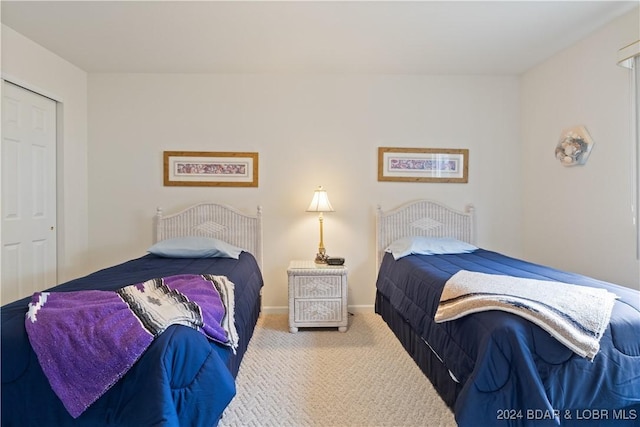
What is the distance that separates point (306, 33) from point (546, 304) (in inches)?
93.6

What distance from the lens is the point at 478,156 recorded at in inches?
141

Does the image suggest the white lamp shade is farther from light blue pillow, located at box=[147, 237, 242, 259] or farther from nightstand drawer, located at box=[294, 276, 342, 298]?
light blue pillow, located at box=[147, 237, 242, 259]

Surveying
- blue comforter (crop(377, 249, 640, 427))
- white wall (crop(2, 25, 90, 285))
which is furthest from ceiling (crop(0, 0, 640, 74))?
blue comforter (crop(377, 249, 640, 427))

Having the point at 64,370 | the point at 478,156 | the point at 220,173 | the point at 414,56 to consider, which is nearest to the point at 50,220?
the point at 220,173

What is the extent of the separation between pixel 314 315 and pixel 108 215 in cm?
229

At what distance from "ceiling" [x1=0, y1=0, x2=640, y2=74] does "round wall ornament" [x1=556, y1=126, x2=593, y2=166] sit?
0.74 meters

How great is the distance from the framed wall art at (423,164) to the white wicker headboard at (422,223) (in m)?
0.28

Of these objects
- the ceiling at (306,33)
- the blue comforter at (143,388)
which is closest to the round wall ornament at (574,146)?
the ceiling at (306,33)

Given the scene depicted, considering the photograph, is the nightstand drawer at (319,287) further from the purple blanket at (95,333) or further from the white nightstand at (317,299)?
the purple blanket at (95,333)

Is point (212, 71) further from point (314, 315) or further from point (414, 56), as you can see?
point (314, 315)

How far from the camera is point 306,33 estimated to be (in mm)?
2658

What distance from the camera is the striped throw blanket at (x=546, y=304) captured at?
137cm

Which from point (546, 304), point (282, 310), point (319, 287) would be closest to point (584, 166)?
point (546, 304)

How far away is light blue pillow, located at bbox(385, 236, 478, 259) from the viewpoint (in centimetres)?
303
